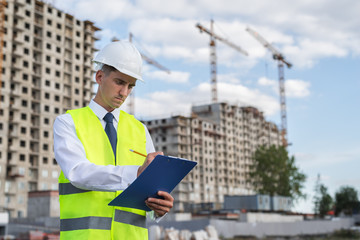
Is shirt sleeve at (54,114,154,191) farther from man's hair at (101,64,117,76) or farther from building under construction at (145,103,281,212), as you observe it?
building under construction at (145,103,281,212)

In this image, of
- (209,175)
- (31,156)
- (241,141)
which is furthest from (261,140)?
(31,156)

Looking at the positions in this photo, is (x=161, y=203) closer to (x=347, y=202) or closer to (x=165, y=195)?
(x=165, y=195)

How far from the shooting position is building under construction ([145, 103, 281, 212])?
3888 inches

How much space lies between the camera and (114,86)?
2629 mm

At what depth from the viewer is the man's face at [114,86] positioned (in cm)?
263

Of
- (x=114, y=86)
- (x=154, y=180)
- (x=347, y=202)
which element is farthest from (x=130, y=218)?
(x=347, y=202)

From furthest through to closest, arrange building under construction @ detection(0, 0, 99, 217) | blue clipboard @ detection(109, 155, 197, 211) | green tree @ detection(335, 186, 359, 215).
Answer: green tree @ detection(335, 186, 359, 215)
building under construction @ detection(0, 0, 99, 217)
blue clipboard @ detection(109, 155, 197, 211)

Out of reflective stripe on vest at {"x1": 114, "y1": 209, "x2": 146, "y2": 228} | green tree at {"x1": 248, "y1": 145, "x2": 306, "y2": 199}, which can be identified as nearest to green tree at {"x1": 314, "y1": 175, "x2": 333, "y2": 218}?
green tree at {"x1": 248, "y1": 145, "x2": 306, "y2": 199}

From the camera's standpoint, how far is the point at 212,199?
10506 cm

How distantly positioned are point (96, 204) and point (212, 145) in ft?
354

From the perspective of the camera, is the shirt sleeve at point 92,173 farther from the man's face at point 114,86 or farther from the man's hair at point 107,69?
the man's hair at point 107,69

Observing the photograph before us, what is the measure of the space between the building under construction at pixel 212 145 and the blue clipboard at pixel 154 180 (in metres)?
78.8

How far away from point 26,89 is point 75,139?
70641 mm

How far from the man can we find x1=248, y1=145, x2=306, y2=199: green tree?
76.3 meters
